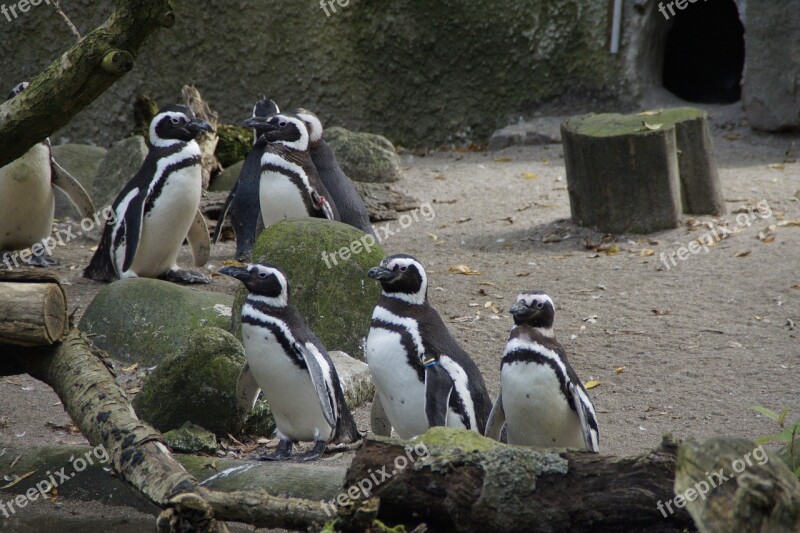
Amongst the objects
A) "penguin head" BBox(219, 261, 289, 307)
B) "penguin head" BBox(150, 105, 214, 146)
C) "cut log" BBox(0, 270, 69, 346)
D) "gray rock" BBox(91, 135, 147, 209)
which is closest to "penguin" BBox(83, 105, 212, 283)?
"penguin head" BBox(150, 105, 214, 146)

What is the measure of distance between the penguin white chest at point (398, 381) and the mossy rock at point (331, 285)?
1.11 metres

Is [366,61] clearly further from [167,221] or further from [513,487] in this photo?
[513,487]

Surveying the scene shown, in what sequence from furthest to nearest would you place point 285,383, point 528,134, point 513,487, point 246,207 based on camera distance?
point 528,134
point 246,207
point 285,383
point 513,487

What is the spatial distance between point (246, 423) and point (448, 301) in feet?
6.30

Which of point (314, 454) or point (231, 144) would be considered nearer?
point (314, 454)

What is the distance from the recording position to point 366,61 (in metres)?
11.8

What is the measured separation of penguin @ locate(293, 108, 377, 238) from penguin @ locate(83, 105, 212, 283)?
936 mm

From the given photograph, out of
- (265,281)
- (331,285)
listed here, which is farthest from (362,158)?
(265,281)

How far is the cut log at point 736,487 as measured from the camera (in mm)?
2016

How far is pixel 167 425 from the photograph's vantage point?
434 centimetres

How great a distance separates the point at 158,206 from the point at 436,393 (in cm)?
324

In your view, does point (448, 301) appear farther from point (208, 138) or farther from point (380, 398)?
point (208, 138)

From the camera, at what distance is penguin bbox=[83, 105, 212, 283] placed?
6492 mm


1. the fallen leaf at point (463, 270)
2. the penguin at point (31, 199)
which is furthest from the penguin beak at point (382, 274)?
the penguin at point (31, 199)
